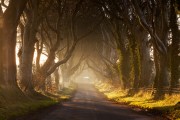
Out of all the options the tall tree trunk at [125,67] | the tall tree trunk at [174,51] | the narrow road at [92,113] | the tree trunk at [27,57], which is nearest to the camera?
the narrow road at [92,113]

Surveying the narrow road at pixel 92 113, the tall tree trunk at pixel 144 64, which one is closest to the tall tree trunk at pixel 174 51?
the narrow road at pixel 92 113

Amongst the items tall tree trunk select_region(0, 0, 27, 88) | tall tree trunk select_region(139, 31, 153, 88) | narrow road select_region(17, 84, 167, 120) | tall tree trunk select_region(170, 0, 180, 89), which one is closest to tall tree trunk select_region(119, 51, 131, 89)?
tall tree trunk select_region(139, 31, 153, 88)

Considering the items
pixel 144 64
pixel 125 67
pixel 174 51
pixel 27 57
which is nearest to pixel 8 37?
pixel 27 57

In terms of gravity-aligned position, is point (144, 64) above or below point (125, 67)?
below

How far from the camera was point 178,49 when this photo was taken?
25.6m

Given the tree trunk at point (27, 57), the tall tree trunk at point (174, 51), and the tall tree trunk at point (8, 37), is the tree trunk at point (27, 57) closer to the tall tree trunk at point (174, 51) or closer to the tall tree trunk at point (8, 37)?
the tall tree trunk at point (8, 37)

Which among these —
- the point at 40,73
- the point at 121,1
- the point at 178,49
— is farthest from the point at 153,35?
the point at 40,73

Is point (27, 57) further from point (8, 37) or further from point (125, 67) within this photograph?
point (125, 67)

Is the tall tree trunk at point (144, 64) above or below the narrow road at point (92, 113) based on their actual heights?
above

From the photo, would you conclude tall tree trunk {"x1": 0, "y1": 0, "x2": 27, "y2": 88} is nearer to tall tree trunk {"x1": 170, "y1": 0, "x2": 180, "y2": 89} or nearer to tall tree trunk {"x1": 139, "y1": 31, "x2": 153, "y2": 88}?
tall tree trunk {"x1": 170, "y1": 0, "x2": 180, "y2": 89}

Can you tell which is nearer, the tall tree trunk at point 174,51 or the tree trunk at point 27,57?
the tall tree trunk at point 174,51

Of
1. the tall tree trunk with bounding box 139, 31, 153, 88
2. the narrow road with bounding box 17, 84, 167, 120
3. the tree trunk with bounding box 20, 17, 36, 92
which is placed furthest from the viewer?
the tall tree trunk with bounding box 139, 31, 153, 88

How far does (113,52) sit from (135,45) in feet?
90.0

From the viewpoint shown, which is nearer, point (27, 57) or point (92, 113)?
point (92, 113)
